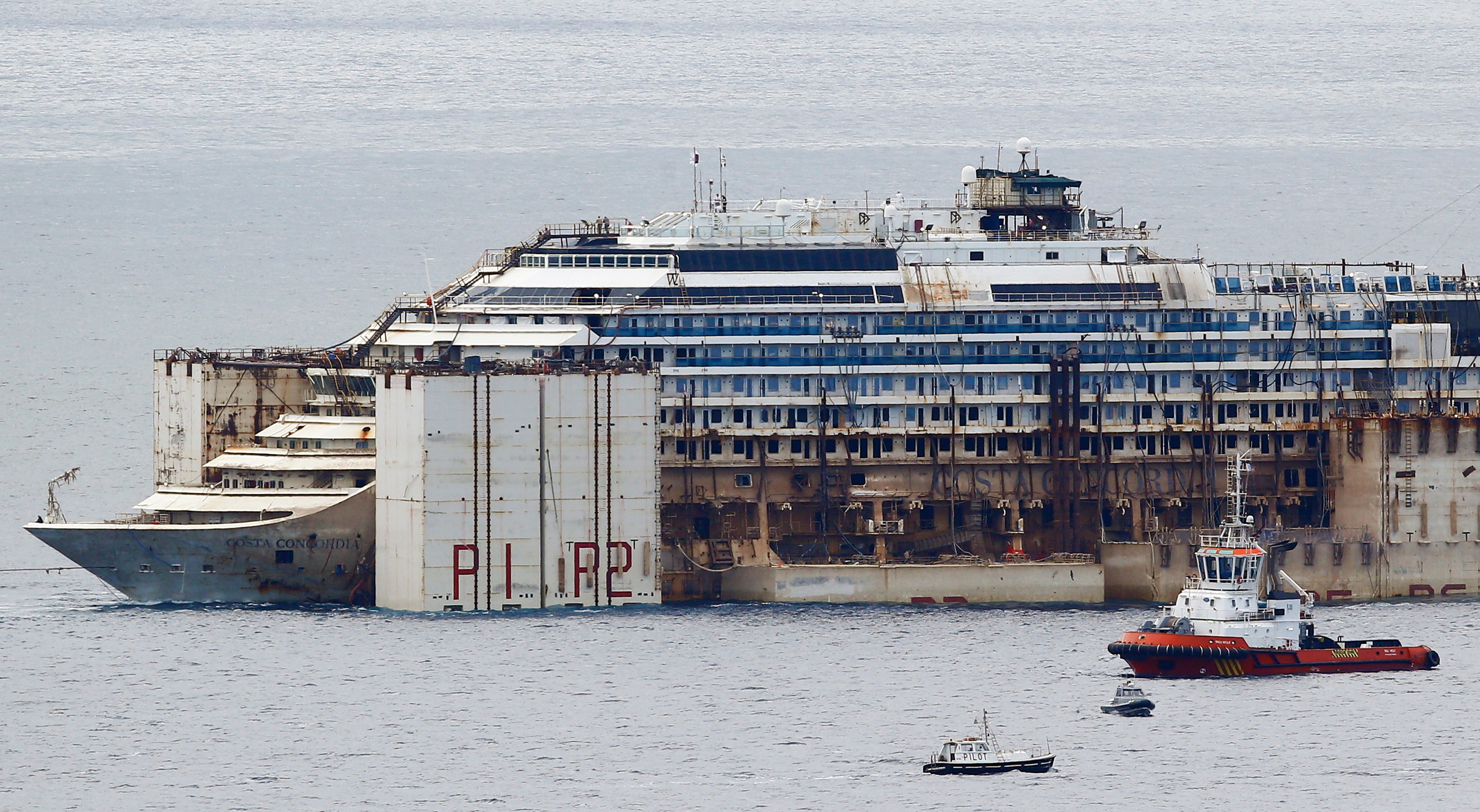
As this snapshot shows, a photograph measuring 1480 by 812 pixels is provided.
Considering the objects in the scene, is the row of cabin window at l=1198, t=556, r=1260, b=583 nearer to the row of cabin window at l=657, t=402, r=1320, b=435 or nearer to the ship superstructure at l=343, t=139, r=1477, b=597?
the ship superstructure at l=343, t=139, r=1477, b=597

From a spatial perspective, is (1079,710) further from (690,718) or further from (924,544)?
(924,544)

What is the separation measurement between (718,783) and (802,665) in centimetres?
1547

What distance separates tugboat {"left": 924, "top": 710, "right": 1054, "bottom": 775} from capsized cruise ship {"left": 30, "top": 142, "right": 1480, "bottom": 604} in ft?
90.3

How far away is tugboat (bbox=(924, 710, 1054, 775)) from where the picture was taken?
92750 millimetres

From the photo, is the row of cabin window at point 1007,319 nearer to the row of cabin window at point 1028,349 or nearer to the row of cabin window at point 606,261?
the row of cabin window at point 1028,349

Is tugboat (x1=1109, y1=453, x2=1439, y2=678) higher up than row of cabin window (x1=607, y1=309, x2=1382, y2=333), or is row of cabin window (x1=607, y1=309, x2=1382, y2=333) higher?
row of cabin window (x1=607, y1=309, x2=1382, y2=333)

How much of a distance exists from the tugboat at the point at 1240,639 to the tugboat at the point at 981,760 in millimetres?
13380

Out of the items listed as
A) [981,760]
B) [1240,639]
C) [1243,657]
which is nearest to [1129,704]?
[1243,657]

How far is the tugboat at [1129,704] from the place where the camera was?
100 metres

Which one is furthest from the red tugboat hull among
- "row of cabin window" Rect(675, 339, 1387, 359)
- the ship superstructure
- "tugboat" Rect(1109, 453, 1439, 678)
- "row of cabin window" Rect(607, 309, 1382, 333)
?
"row of cabin window" Rect(607, 309, 1382, 333)

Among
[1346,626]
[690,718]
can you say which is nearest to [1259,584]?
[1346,626]

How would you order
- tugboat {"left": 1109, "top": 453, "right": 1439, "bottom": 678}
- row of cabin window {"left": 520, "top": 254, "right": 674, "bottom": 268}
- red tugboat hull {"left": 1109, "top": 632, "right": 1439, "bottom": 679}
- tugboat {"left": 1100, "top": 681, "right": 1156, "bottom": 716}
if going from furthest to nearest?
row of cabin window {"left": 520, "top": 254, "right": 674, "bottom": 268} → tugboat {"left": 1109, "top": 453, "right": 1439, "bottom": 678} → red tugboat hull {"left": 1109, "top": 632, "right": 1439, "bottom": 679} → tugboat {"left": 1100, "top": 681, "right": 1156, "bottom": 716}

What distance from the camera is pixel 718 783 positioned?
300 ft

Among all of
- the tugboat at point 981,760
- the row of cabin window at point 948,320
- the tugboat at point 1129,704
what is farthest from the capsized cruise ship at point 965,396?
the tugboat at point 981,760
